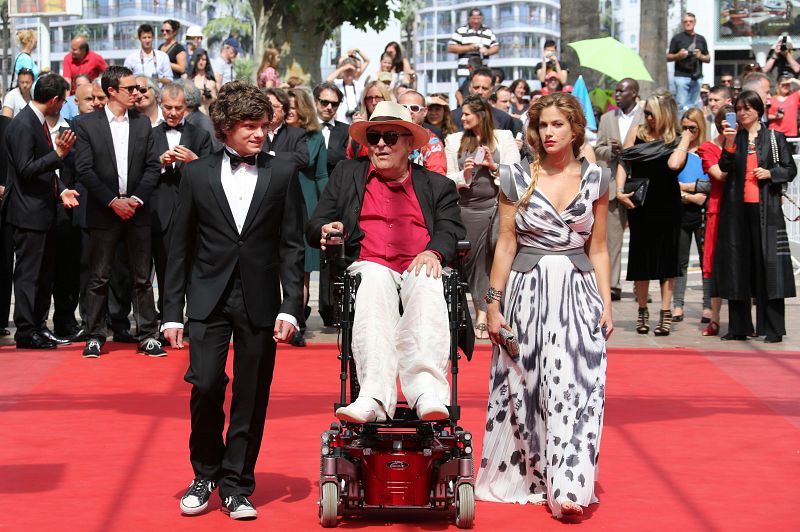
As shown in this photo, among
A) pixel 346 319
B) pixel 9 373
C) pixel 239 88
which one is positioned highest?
pixel 239 88

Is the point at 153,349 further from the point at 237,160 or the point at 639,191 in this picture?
the point at 237,160

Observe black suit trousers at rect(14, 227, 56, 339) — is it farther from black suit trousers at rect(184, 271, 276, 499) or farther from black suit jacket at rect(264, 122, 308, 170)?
black suit trousers at rect(184, 271, 276, 499)

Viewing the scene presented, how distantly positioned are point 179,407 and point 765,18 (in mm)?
48727

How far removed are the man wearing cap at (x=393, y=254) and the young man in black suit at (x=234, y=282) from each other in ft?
0.82

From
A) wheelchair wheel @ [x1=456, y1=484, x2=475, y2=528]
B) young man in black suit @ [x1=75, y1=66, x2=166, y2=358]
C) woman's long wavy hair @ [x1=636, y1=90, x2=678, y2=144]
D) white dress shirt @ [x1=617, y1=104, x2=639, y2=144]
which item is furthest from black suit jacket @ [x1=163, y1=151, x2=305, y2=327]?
white dress shirt @ [x1=617, y1=104, x2=639, y2=144]

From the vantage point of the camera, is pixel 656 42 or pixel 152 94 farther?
pixel 656 42

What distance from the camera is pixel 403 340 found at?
254 inches

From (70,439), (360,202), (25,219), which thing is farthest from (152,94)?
(360,202)

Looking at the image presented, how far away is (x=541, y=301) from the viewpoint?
22.7 ft

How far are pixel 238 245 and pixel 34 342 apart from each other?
5901 mm

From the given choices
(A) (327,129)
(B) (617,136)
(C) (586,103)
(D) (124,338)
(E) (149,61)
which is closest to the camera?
(D) (124,338)

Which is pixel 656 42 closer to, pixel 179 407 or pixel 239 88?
pixel 179 407

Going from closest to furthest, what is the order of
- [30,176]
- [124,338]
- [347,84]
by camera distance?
[30,176]
[124,338]
[347,84]

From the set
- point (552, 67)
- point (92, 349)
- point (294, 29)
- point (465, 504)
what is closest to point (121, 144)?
point (92, 349)
